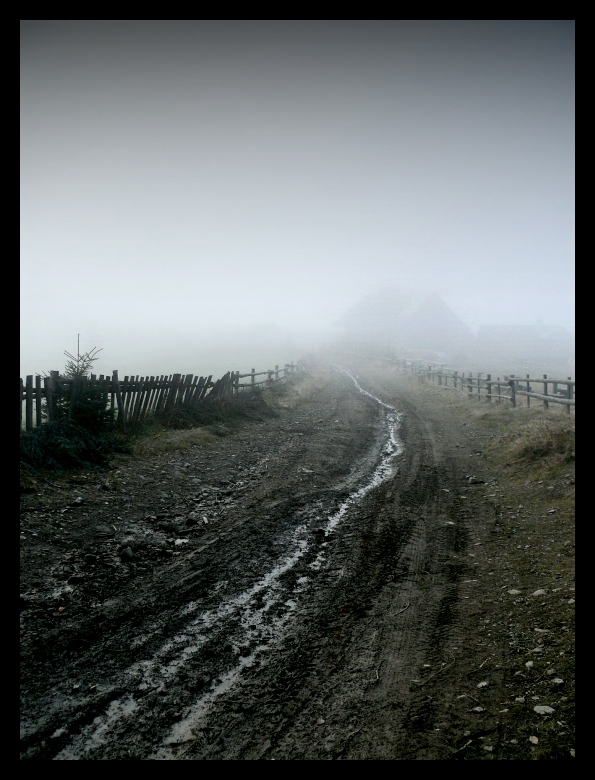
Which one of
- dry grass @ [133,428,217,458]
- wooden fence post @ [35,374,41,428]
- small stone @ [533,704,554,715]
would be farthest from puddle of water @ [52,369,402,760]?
wooden fence post @ [35,374,41,428]

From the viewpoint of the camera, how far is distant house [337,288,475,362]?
91.8 metres

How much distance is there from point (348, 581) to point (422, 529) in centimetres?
196

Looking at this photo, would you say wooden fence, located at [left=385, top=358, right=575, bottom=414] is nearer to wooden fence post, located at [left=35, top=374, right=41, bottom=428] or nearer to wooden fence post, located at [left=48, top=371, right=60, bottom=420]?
wooden fence post, located at [left=48, top=371, right=60, bottom=420]

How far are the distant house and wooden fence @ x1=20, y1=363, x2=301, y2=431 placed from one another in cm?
6457

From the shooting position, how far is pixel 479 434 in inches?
529

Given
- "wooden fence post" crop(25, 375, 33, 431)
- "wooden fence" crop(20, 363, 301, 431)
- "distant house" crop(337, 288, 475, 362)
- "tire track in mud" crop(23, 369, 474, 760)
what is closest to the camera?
"tire track in mud" crop(23, 369, 474, 760)

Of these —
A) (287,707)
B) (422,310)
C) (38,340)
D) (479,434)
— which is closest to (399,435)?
(479,434)

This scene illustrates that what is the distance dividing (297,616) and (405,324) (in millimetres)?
107265

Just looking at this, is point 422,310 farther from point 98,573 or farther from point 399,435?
point 98,573

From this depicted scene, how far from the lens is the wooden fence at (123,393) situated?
9.00 metres

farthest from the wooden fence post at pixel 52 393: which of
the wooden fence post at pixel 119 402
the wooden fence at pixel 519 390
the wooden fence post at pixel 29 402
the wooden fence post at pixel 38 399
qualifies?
the wooden fence at pixel 519 390

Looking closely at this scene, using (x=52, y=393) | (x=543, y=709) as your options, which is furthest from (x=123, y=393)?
(x=543, y=709)
